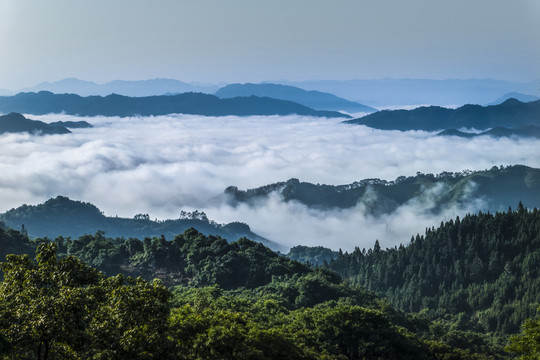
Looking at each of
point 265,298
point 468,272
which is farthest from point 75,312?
point 468,272

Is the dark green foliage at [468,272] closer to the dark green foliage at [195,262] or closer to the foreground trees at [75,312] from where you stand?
the dark green foliage at [195,262]

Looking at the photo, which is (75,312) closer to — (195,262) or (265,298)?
(265,298)

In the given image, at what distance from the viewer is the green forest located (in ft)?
83.2

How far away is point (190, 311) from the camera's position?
135ft

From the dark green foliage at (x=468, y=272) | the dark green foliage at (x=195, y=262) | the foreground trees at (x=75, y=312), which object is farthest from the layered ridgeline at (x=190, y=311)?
the dark green foliage at (x=468, y=272)

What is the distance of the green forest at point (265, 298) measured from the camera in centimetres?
2536

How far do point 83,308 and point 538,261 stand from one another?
108 m

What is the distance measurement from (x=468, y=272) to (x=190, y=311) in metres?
95.9

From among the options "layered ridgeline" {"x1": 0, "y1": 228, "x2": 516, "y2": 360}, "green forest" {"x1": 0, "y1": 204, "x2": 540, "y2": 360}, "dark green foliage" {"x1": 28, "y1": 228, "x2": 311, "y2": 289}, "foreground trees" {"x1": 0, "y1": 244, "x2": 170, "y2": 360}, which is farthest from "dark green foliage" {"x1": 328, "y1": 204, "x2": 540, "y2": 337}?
"foreground trees" {"x1": 0, "y1": 244, "x2": 170, "y2": 360}

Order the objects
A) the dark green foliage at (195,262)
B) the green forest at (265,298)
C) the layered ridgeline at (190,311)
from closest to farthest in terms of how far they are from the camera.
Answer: the layered ridgeline at (190,311)
the green forest at (265,298)
the dark green foliage at (195,262)

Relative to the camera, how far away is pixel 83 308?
24953mm

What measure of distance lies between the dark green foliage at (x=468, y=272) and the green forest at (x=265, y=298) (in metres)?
0.29

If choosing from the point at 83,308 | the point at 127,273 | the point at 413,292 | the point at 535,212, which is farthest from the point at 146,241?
the point at 535,212

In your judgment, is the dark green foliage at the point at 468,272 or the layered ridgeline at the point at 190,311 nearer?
the layered ridgeline at the point at 190,311
